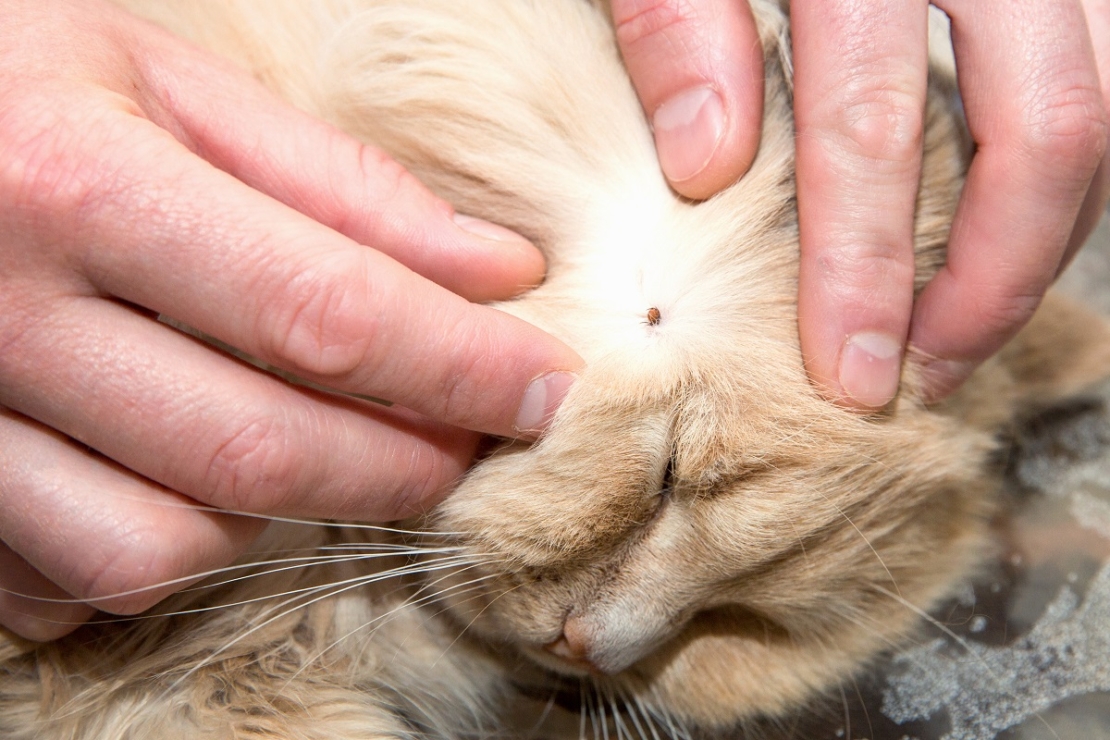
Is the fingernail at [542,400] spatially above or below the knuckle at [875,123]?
below

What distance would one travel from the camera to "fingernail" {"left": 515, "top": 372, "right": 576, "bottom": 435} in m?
0.97

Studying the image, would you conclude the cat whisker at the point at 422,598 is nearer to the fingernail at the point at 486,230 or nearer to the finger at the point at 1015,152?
the fingernail at the point at 486,230

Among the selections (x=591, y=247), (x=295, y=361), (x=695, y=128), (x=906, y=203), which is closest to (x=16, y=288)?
(x=295, y=361)

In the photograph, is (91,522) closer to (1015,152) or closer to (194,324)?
(194,324)

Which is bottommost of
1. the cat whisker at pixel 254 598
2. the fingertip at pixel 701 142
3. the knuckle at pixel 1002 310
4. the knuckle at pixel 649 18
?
the cat whisker at pixel 254 598

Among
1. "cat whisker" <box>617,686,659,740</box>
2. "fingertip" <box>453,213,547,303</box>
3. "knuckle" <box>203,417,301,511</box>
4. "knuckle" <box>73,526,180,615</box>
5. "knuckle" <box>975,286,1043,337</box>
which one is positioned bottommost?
"cat whisker" <box>617,686,659,740</box>

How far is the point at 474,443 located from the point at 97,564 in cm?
43

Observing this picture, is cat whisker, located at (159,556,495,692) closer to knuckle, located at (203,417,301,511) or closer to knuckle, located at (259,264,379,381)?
knuckle, located at (203,417,301,511)

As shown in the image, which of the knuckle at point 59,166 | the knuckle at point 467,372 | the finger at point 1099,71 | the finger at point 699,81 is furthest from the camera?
the finger at point 1099,71

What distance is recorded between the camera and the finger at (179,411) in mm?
866

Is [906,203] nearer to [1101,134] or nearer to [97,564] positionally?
[1101,134]

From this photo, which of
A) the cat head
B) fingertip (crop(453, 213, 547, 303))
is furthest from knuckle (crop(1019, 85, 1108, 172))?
fingertip (crop(453, 213, 547, 303))

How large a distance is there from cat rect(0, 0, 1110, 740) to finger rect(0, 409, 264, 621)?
0.11 metres

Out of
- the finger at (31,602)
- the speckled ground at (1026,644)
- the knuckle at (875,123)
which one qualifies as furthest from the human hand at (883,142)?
the finger at (31,602)
